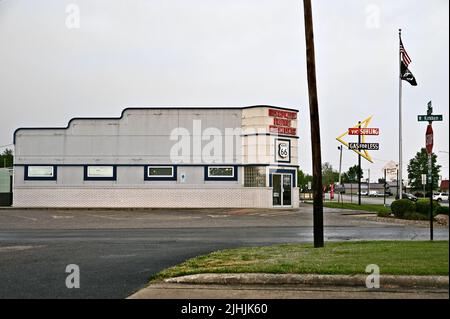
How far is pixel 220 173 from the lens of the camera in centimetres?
3709

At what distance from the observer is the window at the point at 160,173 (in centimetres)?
3731

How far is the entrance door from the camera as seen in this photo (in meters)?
37.0

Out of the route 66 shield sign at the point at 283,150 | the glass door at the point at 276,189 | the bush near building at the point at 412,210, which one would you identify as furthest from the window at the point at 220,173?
the bush near building at the point at 412,210

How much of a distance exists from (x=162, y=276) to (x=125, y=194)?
2884 centimetres

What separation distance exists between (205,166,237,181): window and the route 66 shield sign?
320 cm

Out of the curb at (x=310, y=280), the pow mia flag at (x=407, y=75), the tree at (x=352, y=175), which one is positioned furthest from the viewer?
the tree at (x=352, y=175)

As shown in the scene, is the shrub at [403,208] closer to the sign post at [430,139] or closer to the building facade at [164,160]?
the building facade at [164,160]

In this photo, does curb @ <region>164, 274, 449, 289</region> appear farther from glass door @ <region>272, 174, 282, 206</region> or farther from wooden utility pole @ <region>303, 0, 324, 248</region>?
glass door @ <region>272, 174, 282, 206</region>

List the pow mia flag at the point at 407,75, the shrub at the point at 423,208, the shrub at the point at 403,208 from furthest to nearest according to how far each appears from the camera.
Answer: the pow mia flag at the point at 407,75
the shrub at the point at 403,208
the shrub at the point at 423,208

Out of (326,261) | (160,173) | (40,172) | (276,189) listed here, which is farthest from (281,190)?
(326,261)

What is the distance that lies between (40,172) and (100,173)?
14.5ft

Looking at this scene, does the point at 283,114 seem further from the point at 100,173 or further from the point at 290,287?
the point at 290,287

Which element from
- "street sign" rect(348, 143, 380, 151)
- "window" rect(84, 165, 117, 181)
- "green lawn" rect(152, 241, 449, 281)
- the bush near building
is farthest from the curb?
"window" rect(84, 165, 117, 181)

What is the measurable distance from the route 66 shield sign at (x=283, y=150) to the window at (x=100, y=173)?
1164 centimetres
